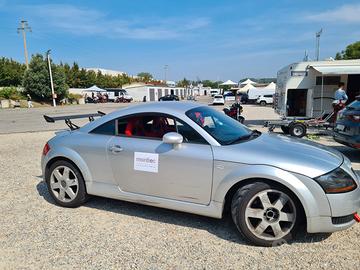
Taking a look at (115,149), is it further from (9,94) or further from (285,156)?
(9,94)

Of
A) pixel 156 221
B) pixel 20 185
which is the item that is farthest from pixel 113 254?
pixel 20 185

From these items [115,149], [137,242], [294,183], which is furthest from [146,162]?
[294,183]

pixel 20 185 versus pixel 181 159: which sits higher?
pixel 181 159

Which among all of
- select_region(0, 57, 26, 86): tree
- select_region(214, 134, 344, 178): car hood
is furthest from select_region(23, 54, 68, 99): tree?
select_region(214, 134, 344, 178): car hood

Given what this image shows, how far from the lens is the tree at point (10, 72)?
169ft

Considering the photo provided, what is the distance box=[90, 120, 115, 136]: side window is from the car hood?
1.49m

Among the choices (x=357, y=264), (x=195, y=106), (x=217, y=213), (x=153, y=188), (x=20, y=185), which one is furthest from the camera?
(x=20, y=185)

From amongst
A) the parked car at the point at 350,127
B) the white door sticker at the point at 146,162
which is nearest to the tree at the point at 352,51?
the parked car at the point at 350,127

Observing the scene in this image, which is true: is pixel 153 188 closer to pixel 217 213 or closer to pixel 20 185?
pixel 217 213

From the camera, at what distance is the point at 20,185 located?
5.24 m

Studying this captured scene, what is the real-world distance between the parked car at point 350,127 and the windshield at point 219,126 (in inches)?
131

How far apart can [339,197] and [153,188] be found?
2035mm

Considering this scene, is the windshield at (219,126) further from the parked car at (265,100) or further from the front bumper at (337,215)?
the parked car at (265,100)

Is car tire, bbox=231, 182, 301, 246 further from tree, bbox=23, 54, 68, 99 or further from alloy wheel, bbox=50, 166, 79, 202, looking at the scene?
tree, bbox=23, 54, 68, 99
